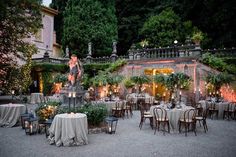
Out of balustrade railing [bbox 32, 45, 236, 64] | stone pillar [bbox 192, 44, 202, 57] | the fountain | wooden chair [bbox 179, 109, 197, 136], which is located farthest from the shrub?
balustrade railing [bbox 32, 45, 236, 64]

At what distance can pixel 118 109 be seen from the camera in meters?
14.6

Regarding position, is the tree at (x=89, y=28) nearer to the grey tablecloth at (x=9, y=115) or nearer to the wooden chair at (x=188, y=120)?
the grey tablecloth at (x=9, y=115)

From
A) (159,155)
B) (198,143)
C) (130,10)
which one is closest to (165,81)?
Result: (198,143)

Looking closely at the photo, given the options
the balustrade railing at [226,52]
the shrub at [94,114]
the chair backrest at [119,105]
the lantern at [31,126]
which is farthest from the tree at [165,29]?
the lantern at [31,126]

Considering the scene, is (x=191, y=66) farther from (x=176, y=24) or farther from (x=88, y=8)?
(x=88, y=8)

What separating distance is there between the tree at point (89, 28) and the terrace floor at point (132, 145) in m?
19.5

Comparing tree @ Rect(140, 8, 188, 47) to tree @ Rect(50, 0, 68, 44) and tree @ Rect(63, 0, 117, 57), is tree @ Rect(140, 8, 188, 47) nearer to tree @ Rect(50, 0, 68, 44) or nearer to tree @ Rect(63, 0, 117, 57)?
tree @ Rect(63, 0, 117, 57)

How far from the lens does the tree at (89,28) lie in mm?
30203

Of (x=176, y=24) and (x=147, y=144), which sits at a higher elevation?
(x=176, y=24)

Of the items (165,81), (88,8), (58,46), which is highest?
(88,8)

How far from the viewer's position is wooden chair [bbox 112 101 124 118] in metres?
14.6

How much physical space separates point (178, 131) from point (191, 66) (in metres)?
8.54

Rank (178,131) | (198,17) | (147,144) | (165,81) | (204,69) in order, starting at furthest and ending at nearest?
(198,17)
(204,69)
(165,81)
(178,131)
(147,144)

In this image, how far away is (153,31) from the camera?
28672 mm
